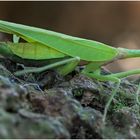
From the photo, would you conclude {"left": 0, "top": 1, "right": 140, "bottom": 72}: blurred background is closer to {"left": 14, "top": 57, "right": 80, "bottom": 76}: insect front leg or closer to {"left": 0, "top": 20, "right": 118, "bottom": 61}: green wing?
{"left": 0, "top": 20, "right": 118, "bottom": 61}: green wing

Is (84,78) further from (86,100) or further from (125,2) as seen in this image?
(125,2)

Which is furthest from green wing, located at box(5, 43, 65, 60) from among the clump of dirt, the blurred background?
the blurred background

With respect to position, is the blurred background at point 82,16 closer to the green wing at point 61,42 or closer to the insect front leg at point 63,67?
the green wing at point 61,42

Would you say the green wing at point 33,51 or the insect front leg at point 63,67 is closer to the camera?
the insect front leg at point 63,67

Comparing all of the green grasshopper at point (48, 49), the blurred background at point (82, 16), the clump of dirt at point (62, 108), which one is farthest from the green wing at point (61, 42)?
the blurred background at point (82, 16)

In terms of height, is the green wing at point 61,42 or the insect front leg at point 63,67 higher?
the green wing at point 61,42

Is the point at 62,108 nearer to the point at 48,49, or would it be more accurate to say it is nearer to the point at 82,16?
the point at 48,49
